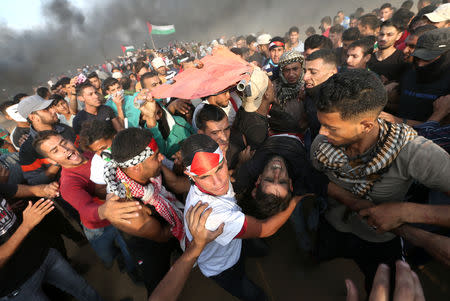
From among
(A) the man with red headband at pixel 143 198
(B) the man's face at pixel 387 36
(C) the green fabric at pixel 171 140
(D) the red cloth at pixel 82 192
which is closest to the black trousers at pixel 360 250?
(A) the man with red headband at pixel 143 198

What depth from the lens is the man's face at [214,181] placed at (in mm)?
2021

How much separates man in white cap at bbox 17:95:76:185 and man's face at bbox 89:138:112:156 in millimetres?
1182

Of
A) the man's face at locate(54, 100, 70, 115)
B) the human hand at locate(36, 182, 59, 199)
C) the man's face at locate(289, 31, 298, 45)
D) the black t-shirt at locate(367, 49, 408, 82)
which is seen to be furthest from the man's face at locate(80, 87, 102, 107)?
the man's face at locate(289, 31, 298, 45)

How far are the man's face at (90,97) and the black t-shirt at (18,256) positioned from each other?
3047 mm

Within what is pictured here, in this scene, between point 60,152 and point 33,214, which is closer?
point 33,214

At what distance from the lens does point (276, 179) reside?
251 cm

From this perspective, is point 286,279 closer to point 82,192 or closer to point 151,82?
point 82,192

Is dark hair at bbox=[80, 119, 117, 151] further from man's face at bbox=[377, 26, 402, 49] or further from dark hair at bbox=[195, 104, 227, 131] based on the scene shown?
man's face at bbox=[377, 26, 402, 49]

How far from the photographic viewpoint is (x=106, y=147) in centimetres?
300

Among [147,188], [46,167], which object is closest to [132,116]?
[46,167]

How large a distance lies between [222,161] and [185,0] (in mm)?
58244

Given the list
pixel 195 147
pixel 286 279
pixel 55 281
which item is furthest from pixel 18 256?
pixel 286 279

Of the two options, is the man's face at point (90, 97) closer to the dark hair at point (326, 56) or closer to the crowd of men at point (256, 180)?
the crowd of men at point (256, 180)

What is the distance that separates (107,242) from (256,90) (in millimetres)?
3410
